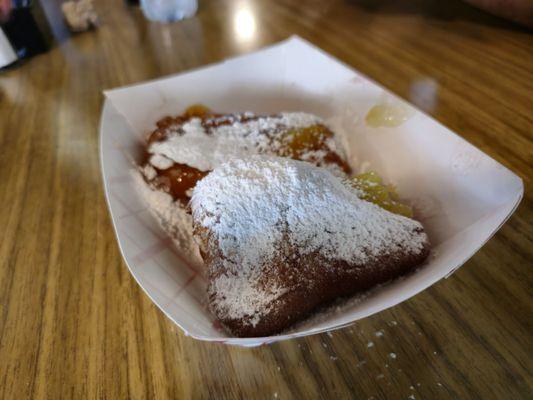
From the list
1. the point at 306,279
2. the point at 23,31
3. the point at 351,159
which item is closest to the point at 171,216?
the point at 306,279

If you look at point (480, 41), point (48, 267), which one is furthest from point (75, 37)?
point (480, 41)

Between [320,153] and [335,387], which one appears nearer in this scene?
Answer: [335,387]

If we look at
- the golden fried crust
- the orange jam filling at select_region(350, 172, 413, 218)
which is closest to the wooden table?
the golden fried crust

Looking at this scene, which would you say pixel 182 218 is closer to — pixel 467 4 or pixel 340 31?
pixel 340 31

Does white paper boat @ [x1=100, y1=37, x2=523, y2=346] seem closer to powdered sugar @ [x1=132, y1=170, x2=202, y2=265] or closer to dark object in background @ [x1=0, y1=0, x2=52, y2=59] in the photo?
powdered sugar @ [x1=132, y1=170, x2=202, y2=265]

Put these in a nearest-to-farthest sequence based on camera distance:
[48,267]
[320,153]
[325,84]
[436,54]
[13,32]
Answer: [48,267] → [320,153] → [325,84] → [436,54] → [13,32]

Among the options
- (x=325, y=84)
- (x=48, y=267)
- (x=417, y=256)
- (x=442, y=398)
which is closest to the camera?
(x=442, y=398)

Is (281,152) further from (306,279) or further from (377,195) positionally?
(306,279)
